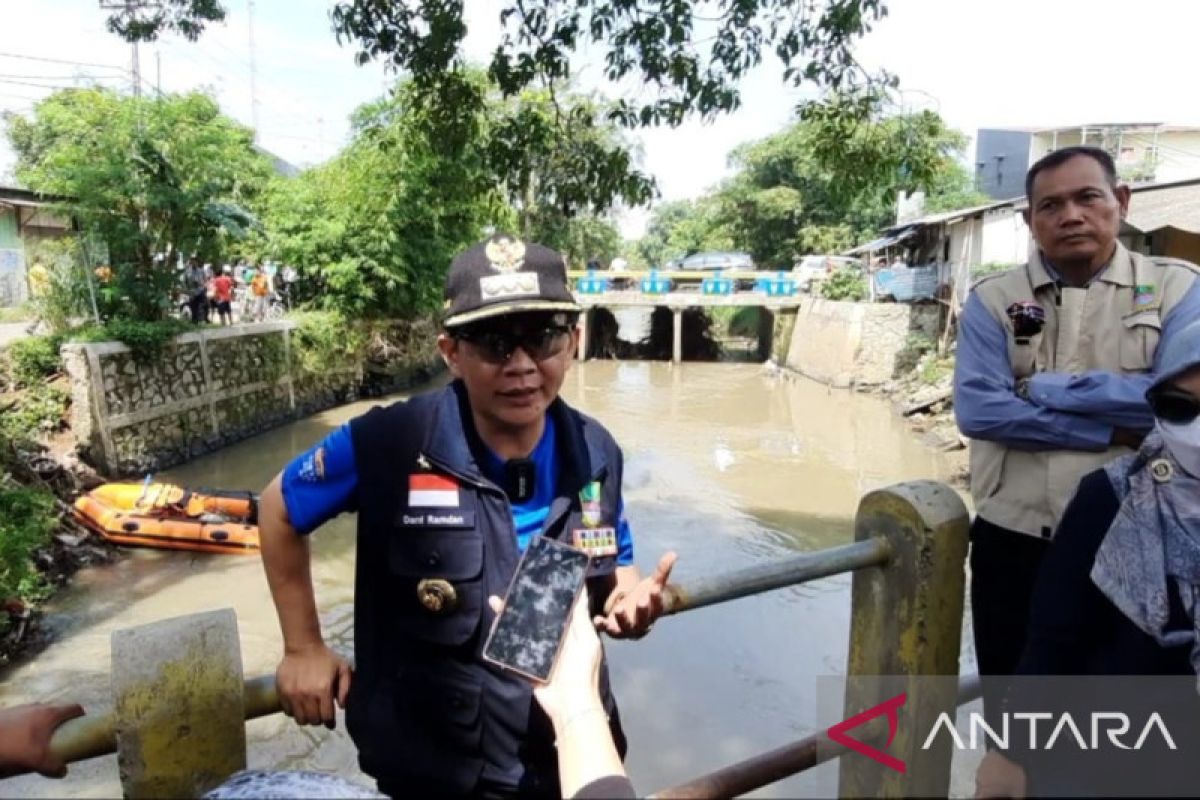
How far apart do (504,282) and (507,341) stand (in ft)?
0.36

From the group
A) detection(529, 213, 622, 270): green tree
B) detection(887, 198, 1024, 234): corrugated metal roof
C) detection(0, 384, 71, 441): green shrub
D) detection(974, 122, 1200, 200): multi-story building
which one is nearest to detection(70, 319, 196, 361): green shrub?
detection(0, 384, 71, 441): green shrub

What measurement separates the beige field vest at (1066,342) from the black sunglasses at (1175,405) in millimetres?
647

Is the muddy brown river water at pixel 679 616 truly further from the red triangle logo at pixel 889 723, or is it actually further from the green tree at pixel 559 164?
the green tree at pixel 559 164

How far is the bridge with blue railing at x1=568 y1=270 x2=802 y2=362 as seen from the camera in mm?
26422

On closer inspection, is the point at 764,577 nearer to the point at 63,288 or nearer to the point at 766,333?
the point at 63,288

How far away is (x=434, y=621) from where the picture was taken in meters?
1.49

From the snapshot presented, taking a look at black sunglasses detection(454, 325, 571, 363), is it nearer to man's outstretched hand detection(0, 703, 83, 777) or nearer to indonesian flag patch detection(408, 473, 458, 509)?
indonesian flag patch detection(408, 473, 458, 509)

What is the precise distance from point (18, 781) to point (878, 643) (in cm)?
632

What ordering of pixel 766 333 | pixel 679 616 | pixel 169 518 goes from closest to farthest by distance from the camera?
1. pixel 679 616
2. pixel 169 518
3. pixel 766 333

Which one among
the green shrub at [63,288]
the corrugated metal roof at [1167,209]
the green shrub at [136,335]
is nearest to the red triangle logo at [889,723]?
the corrugated metal roof at [1167,209]

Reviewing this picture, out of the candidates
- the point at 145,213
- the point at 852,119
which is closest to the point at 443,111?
the point at 852,119

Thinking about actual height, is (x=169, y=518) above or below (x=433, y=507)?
below

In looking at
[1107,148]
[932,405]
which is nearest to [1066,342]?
[932,405]

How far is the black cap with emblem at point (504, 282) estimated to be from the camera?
1.55m
